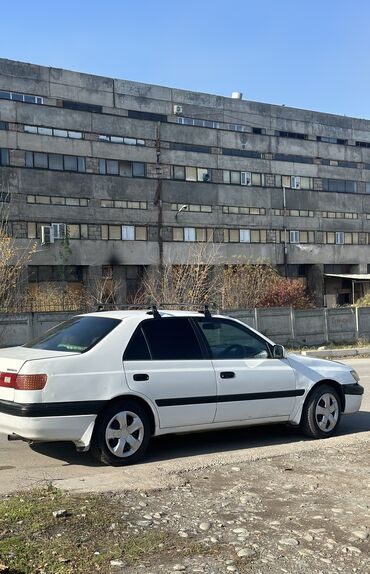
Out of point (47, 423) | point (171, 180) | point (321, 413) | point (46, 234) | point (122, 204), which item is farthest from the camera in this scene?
point (171, 180)

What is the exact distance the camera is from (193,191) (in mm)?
51938

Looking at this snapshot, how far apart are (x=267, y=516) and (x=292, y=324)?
17806 millimetres

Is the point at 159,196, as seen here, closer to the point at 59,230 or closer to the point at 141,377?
the point at 59,230

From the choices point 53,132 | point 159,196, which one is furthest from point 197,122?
point 53,132

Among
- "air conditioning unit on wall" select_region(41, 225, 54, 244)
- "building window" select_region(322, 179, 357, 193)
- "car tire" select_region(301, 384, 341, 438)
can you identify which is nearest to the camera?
"car tire" select_region(301, 384, 341, 438)

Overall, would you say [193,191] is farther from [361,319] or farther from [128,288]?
[361,319]

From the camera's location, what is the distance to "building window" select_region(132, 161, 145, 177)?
49.7m

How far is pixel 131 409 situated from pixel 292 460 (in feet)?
5.36

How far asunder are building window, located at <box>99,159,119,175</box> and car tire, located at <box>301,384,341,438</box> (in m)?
42.6

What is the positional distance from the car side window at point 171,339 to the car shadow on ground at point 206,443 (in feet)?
3.36

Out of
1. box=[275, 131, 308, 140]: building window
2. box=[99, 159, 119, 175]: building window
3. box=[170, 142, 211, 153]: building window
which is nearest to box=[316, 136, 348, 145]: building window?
box=[275, 131, 308, 140]: building window

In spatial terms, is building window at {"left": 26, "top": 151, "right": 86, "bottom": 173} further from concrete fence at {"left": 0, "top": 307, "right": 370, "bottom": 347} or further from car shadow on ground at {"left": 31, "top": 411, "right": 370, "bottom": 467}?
car shadow on ground at {"left": 31, "top": 411, "right": 370, "bottom": 467}

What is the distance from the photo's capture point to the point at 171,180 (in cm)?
5109

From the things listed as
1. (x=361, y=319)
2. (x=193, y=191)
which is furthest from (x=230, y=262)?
(x=361, y=319)
